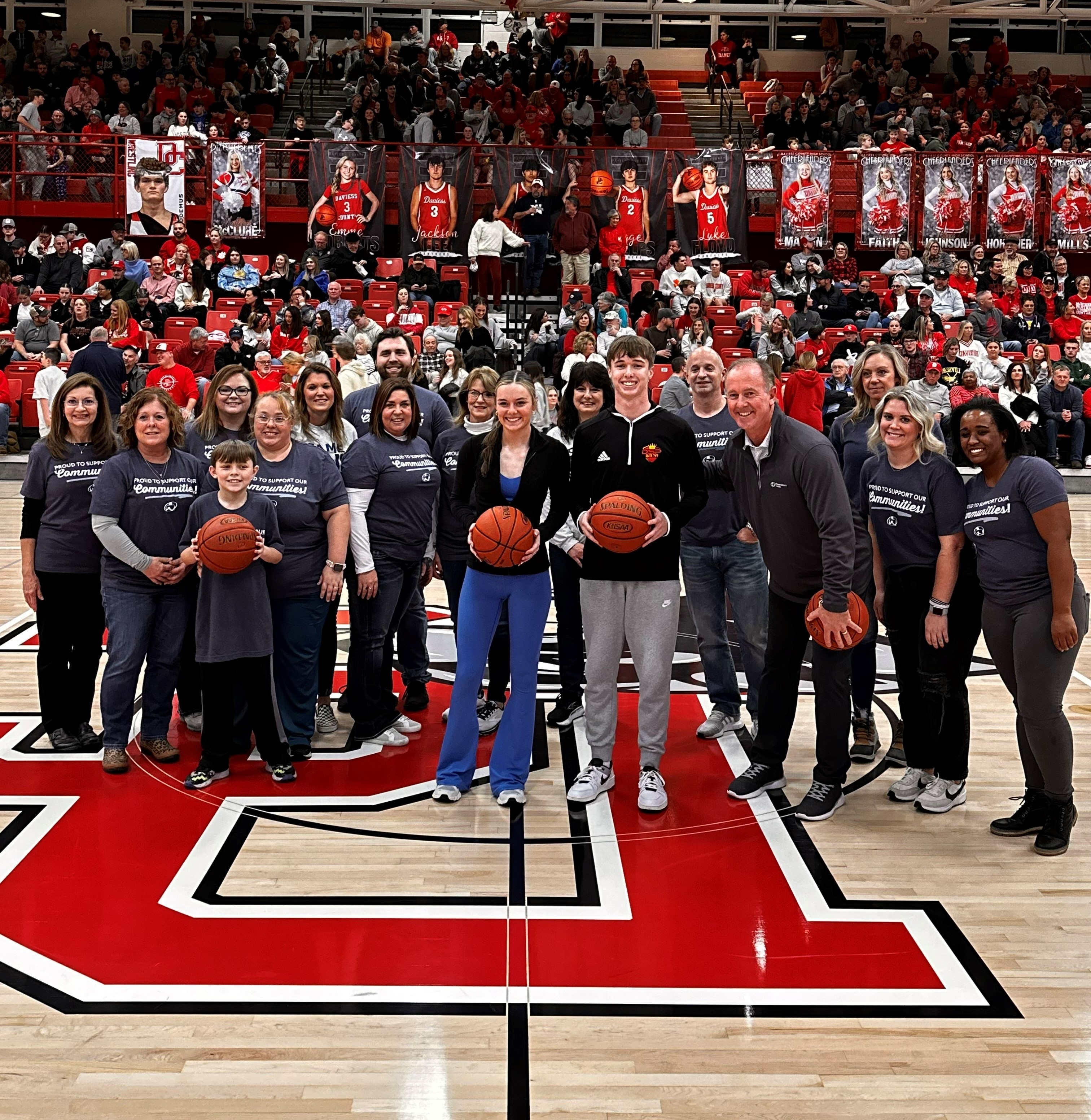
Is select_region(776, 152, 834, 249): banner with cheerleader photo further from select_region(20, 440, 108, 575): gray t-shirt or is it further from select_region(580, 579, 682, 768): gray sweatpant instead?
select_region(20, 440, 108, 575): gray t-shirt

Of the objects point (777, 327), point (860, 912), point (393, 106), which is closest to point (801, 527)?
point (860, 912)

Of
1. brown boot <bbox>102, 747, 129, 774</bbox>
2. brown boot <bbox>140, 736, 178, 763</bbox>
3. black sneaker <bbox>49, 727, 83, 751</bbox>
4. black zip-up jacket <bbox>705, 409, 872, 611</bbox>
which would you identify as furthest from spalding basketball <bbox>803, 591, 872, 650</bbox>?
black sneaker <bbox>49, 727, 83, 751</bbox>

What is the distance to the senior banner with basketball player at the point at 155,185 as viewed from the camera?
17.2 m

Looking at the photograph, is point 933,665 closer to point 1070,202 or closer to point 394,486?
point 394,486

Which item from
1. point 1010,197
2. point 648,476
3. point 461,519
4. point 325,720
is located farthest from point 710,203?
point 648,476

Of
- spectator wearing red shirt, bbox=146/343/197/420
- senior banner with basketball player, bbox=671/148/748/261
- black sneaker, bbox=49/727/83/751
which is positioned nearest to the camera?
black sneaker, bbox=49/727/83/751

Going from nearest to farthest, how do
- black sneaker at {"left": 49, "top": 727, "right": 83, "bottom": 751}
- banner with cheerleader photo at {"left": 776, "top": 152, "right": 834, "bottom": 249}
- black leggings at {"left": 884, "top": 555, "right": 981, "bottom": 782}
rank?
black leggings at {"left": 884, "top": 555, "right": 981, "bottom": 782} < black sneaker at {"left": 49, "top": 727, "right": 83, "bottom": 751} < banner with cheerleader photo at {"left": 776, "top": 152, "right": 834, "bottom": 249}

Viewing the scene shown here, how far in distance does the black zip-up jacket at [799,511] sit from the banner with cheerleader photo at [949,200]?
14.1 meters

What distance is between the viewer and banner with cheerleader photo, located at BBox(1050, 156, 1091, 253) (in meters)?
17.5

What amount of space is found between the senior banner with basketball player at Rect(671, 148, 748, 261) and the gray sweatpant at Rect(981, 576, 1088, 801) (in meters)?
13.5

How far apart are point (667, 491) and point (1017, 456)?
122 centimetres

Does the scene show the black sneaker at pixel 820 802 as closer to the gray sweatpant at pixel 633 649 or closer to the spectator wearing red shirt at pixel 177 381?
the gray sweatpant at pixel 633 649

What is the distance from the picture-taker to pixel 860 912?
155 inches


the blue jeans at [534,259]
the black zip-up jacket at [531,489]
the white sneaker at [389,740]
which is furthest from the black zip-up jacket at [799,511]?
the blue jeans at [534,259]
